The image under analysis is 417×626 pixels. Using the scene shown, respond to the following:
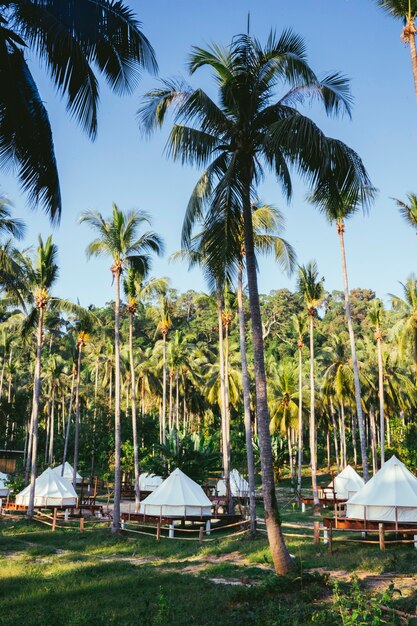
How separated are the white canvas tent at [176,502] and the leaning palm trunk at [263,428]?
12.8 meters

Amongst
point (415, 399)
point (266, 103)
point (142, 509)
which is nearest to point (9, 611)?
point (266, 103)

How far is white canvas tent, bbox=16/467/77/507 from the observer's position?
3350 centimetres

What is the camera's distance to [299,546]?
61.0 ft

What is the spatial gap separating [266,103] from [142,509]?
18922 mm

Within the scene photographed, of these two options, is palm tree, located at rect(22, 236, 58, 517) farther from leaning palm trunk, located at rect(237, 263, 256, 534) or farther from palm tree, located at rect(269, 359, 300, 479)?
palm tree, located at rect(269, 359, 300, 479)

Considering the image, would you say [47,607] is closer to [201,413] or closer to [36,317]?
[36,317]

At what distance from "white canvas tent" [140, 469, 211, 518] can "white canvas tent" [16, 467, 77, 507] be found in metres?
9.17

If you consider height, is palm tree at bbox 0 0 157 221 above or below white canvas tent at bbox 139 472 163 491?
above

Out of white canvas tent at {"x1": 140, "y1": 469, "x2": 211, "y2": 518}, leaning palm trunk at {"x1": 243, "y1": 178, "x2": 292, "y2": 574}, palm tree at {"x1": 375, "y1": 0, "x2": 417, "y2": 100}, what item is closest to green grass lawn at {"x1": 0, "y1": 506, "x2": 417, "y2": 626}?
leaning palm trunk at {"x1": 243, "y1": 178, "x2": 292, "y2": 574}

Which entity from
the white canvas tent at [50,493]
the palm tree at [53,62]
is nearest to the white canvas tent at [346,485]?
the white canvas tent at [50,493]

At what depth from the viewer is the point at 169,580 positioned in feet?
46.1

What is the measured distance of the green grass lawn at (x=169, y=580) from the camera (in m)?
10.6

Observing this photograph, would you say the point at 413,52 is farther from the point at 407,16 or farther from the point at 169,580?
the point at 169,580

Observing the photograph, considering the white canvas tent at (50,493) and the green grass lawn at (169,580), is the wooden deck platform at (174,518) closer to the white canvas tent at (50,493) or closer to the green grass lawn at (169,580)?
the green grass lawn at (169,580)
